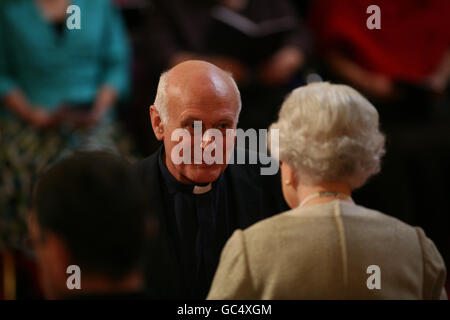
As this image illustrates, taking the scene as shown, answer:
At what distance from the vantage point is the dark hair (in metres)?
1.20

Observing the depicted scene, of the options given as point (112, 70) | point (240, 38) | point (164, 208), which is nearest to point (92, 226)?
point (164, 208)

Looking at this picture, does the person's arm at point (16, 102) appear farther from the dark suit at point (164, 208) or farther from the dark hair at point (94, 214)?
the dark hair at point (94, 214)

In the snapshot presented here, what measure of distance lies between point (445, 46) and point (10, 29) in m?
1.55

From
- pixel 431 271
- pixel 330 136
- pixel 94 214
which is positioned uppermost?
pixel 330 136

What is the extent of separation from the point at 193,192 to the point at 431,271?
0.47 metres

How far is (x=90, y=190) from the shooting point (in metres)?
1.20

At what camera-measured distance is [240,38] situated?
218 centimetres

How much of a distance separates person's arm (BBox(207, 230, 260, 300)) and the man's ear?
234mm

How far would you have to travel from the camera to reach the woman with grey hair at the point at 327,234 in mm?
1376

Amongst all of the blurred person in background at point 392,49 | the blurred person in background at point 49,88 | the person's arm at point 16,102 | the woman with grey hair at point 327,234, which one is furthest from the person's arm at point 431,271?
the person's arm at point 16,102

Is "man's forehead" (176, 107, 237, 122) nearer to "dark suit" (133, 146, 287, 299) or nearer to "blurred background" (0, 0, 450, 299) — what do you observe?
"dark suit" (133, 146, 287, 299)

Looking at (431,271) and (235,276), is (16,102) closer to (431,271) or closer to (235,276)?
(235,276)

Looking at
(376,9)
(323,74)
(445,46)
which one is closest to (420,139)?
(445,46)
